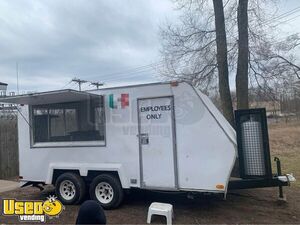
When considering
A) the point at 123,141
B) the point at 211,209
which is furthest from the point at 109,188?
the point at 211,209

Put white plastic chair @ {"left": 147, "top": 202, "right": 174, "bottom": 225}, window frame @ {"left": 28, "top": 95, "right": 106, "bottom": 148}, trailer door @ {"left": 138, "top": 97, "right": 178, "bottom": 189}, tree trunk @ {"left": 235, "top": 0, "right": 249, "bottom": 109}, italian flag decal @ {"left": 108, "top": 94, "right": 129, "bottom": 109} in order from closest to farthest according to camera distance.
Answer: white plastic chair @ {"left": 147, "top": 202, "right": 174, "bottom": 225}, trailer door @ {"left": 138, "top": 97, "right": 178, "bottom": 189}, italian flag decal @ {"left": 108, "top": 94, "right": 129, "bottom": 109}, window frame @ {"left": 28, "top": 95, "right": 106, "bottom": 148}, tree trunk @ {"left": 235, "top": 0, "right": 249, "bottom": 109}

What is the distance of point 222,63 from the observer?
1028 centimetres

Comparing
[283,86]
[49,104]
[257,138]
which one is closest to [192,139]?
[257,138]

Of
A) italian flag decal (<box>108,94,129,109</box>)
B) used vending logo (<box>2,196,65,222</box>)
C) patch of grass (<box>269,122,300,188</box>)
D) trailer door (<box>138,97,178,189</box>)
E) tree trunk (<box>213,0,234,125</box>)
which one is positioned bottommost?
used vending logo (<box>2,196,65,222</box>)

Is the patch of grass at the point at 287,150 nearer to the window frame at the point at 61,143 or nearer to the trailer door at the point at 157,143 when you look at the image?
the trailer door at the point at 157,143

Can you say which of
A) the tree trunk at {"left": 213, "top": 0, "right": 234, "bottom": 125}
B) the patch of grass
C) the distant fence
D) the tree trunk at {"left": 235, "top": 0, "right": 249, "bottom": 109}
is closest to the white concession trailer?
→ the tree trunk at {"left": 213, "top": 0, "right": 234, "bottom": 125}

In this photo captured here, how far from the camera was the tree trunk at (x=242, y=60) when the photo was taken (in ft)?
33.2

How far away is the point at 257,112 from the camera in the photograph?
6.77 meters

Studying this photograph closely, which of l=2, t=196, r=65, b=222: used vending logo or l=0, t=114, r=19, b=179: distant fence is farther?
l=0, t=114, r=19, b=179: distant fence

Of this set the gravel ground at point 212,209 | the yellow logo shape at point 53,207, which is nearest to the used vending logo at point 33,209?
the yellow logo shape at point 53,207

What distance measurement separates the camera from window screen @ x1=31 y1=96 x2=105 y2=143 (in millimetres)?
7570

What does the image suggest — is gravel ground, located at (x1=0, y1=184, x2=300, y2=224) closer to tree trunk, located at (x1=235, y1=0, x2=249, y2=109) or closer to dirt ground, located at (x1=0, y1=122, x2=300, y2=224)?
dirt ground, located at (x1=0, y1=122, x2=300, y2=224)

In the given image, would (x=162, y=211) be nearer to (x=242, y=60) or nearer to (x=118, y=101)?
(x=118, y=101)

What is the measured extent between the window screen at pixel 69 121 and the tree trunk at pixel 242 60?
4.77 meters
